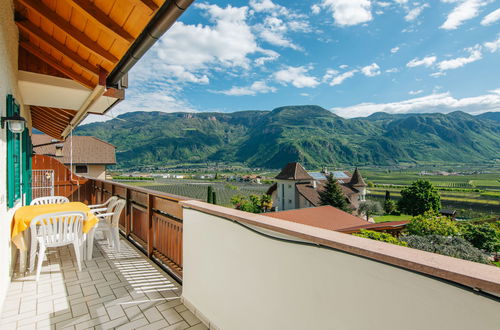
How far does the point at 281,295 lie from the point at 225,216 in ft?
2.37

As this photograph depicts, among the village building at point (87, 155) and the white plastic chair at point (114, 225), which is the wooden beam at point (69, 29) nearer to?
the white plastic chair at point (114, 225)

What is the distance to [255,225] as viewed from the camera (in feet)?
5.80

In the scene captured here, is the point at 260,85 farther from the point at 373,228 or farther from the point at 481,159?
the point at 481,159

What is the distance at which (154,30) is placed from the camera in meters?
2.01

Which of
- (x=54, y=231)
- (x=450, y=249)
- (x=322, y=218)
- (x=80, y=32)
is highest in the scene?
(x=80, y=32)

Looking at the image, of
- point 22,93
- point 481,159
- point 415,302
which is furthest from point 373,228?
point 481,159

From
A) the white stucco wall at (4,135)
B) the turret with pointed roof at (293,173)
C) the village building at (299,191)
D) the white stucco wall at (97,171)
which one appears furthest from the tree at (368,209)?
the white stucco wall at (4,135)

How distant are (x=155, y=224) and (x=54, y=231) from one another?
120cm

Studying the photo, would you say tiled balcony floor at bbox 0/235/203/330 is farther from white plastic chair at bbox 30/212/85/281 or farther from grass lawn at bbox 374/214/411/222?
grass lawn at bbox 374/214/411/222

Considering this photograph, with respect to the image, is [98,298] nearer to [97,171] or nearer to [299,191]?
[97,171]

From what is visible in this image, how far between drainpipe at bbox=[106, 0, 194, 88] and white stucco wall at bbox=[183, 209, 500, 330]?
4.96 feet

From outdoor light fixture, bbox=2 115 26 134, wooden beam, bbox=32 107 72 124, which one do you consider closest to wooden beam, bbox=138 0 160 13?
outdoor light fixture, bbox=2 115 26 134

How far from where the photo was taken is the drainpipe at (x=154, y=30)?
1692 mm

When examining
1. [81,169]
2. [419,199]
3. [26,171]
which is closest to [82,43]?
[26,171]
